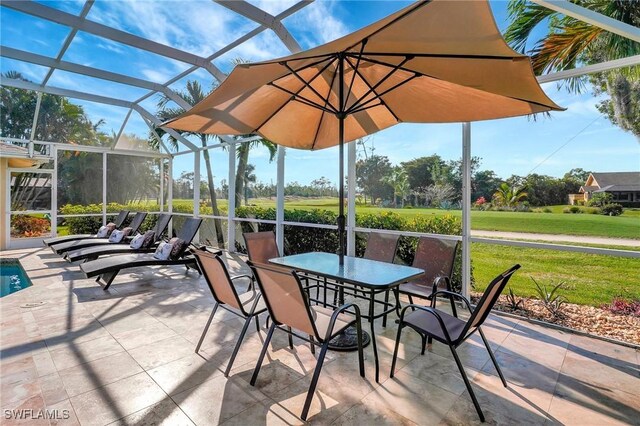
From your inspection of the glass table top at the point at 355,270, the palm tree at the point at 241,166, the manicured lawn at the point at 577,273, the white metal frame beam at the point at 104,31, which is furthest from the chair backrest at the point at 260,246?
the palm tree at the point at 241,166

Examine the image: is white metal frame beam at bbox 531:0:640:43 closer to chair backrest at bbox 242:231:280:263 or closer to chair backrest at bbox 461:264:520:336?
chair backrest at bbox 461:264:520:336

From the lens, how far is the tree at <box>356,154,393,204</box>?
6.23 metres

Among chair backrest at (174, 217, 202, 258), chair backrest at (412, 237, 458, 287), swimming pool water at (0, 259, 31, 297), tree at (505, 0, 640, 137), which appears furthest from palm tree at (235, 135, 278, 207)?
tree at (505, 0, 640, 137)

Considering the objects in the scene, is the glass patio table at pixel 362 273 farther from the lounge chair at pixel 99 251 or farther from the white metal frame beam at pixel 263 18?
the lounge chair at pixel 99 251

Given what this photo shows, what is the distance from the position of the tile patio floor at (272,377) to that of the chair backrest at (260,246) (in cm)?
95

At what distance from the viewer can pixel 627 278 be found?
4.09m

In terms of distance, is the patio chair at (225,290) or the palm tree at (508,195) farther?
the palm tree at (508,195)

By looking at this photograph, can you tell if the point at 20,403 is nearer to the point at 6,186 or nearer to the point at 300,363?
the point at 300,363

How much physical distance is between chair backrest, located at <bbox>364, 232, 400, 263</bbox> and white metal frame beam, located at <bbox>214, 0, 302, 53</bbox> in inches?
146

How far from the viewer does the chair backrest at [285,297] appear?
2.39m

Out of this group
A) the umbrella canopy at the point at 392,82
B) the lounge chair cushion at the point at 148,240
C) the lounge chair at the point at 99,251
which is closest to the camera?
the umbrella canopy at the point at 392,82

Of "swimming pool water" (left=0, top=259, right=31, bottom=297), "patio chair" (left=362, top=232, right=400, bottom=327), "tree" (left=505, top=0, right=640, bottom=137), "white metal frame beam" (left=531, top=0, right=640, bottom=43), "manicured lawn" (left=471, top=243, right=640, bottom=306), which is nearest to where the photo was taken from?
"white metal frame beam" (left=531, top=0, right=640, bottom=43)

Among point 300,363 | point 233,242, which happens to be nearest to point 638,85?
point 300,363

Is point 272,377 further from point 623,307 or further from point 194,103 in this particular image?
point 194,103
